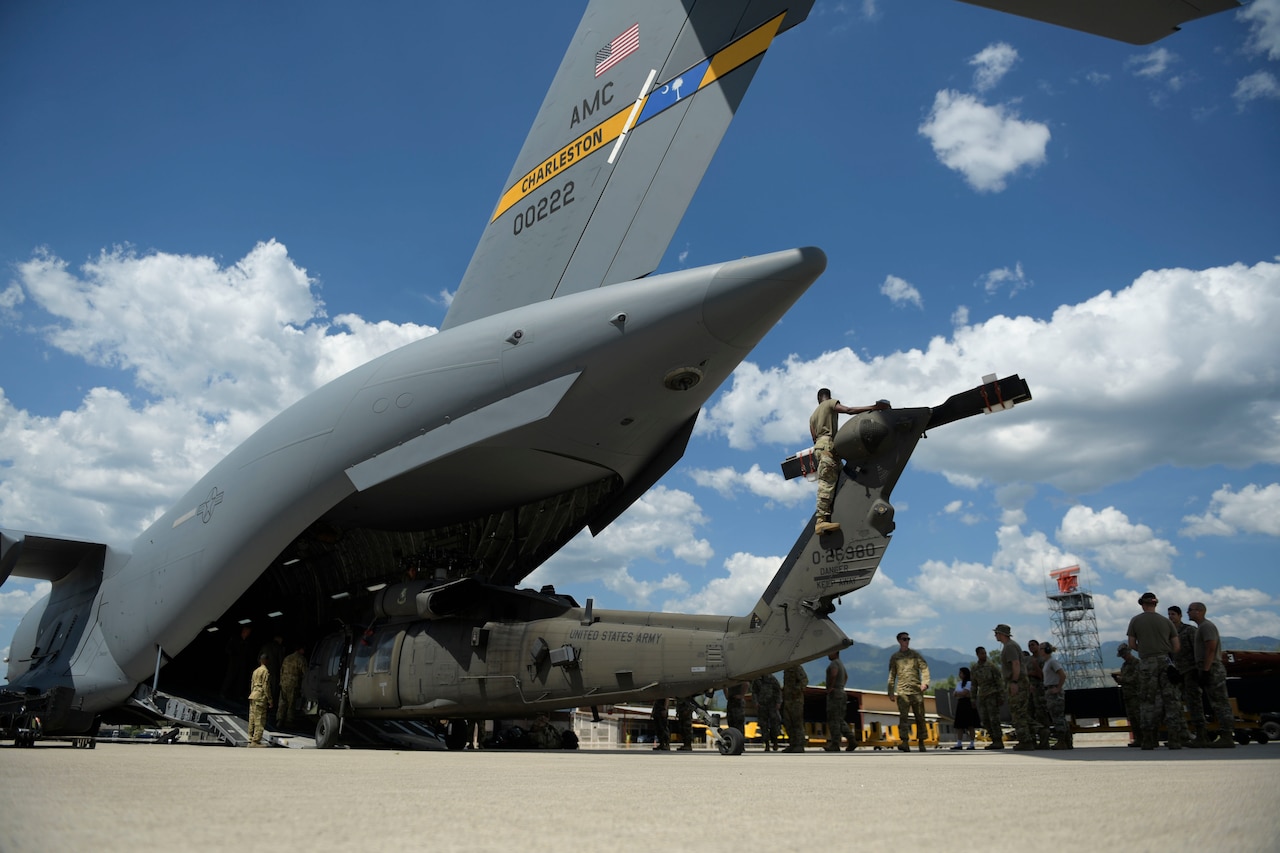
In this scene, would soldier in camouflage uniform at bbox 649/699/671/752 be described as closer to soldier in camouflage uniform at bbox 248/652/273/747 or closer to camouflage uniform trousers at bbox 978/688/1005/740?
camouflage uniform trousers at bbox 978/688/1005/740

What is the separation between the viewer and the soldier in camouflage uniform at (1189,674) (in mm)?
7801

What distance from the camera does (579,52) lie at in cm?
1002

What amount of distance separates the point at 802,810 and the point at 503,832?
1116 mm

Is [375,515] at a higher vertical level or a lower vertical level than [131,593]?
higher

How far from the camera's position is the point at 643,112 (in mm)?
8734

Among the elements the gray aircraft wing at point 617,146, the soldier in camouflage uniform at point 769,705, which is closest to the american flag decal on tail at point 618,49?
the gray aircraft wing at point 617,146

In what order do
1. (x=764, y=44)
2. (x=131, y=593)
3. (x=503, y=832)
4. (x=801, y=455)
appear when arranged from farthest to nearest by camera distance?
(x=131, y=593) → (x=801, y=455) → (x=764, y=44) → (x=503, y=832)

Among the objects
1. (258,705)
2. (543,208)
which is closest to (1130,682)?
(543,208)

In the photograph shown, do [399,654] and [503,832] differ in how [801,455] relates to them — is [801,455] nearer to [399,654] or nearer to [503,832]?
[399,654]

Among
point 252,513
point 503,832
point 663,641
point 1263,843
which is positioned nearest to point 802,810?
point 503,832

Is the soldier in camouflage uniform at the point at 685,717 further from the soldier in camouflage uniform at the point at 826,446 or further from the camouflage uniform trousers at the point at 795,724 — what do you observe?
the soldier in camouflage uniform at the point at 826,446

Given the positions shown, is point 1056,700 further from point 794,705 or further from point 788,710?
point 788,710

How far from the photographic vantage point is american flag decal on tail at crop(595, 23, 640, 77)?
30.2ft

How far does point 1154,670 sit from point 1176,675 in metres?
0.35
